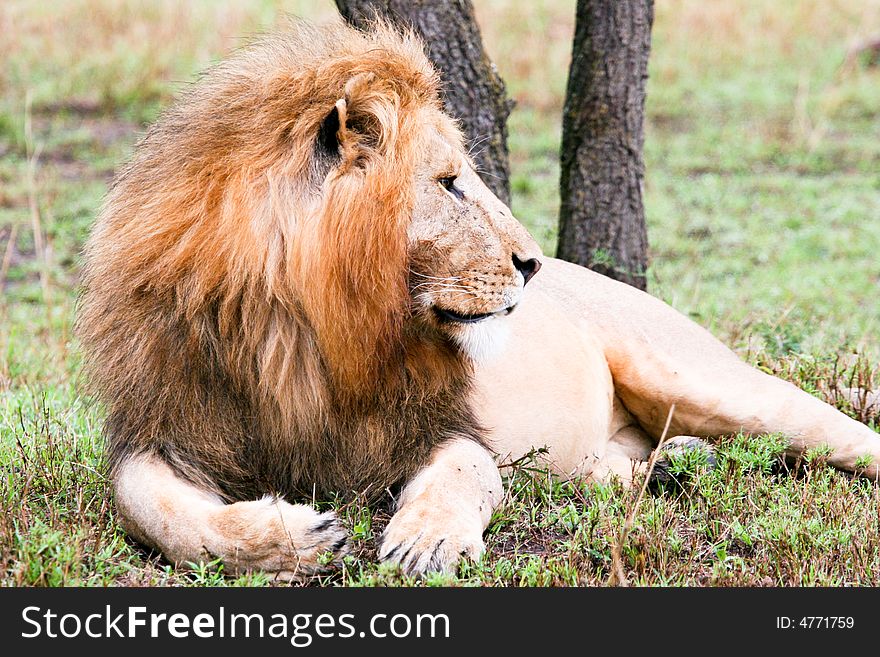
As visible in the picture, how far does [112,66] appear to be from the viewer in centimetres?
1178

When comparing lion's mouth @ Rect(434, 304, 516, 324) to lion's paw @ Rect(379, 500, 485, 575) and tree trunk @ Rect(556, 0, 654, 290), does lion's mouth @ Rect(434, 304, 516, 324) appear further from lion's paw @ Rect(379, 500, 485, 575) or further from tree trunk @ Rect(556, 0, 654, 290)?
tree trunk @ Rect(556, 0, 654, 290)

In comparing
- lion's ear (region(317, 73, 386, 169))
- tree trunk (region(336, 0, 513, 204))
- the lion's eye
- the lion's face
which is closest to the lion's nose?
the lion's face

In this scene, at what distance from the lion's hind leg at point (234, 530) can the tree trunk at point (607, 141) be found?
2.61 meters

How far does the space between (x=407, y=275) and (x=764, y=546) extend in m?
1.22

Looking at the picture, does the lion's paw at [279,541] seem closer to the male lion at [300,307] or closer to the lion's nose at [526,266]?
the male lion at [300,307]

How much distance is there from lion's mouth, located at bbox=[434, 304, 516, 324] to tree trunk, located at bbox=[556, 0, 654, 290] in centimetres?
216

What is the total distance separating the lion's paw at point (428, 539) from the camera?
2.81m

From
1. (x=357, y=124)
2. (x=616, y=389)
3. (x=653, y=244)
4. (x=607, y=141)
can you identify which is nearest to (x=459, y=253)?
(x=357, y=124)

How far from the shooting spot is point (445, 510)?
2.98 metres

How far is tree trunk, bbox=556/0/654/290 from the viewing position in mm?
5016

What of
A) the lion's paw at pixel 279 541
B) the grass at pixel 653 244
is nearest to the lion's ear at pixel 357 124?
the lion's paw at pixel 279 541

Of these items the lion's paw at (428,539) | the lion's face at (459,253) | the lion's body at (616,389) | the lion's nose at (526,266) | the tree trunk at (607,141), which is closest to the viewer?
the lion's paw at (428,539)

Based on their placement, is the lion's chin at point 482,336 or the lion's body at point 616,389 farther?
the lion's body at point 616,389
